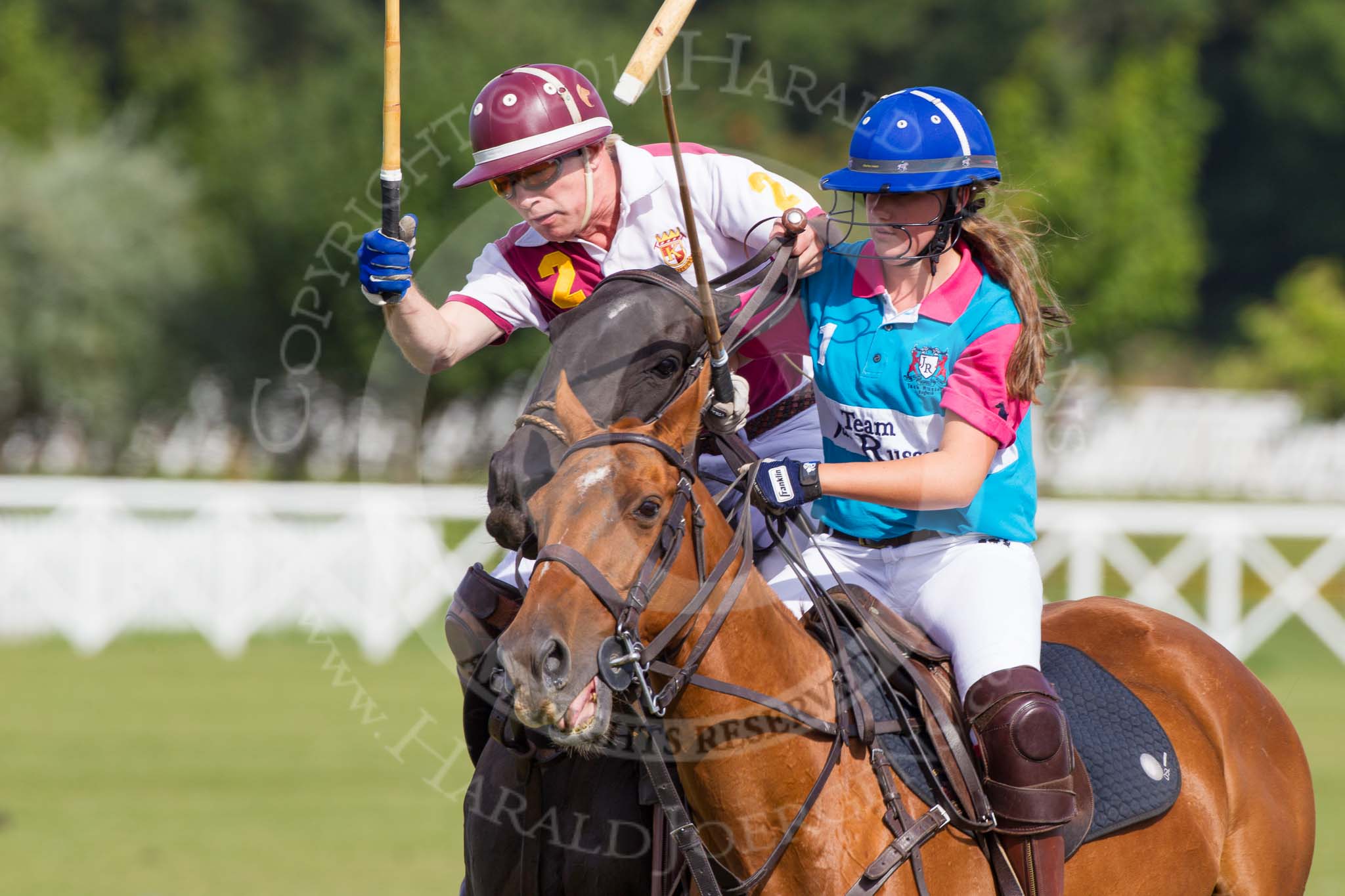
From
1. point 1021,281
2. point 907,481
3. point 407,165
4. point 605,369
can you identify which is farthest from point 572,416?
point 407,165

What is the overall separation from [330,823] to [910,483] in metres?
6.17

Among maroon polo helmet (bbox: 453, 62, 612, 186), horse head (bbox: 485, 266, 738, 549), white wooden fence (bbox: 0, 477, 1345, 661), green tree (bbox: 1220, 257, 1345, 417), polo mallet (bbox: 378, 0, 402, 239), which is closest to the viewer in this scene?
horse head (bbox: 485, 266, 738, 549)

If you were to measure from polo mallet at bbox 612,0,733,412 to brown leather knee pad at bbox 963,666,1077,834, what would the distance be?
0.98 meters

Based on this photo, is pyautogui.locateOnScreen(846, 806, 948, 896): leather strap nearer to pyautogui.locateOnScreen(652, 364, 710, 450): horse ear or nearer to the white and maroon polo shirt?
pyautogui.locateOnScreen(652, 364, 710, 450): horse ear

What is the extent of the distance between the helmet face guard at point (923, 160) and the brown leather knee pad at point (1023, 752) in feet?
3.36

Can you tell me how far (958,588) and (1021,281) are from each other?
75cm

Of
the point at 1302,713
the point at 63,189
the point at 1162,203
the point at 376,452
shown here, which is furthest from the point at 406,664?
the point at 1162,203

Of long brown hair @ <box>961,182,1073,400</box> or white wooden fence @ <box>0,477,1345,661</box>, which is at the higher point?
long brown hair @ <box>961,182,1073,400</box>

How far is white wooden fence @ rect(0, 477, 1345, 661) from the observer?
13703 millimetres

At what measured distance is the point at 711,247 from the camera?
4133mm

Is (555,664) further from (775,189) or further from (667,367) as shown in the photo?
(775,189)

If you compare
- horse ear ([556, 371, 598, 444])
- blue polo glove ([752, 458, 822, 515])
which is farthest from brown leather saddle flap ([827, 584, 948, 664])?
horse ear ([556, 371, 598, 444])

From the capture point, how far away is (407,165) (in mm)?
13930

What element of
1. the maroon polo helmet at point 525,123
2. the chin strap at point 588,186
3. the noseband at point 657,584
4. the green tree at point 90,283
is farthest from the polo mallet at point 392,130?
the green tree at point 90,283
